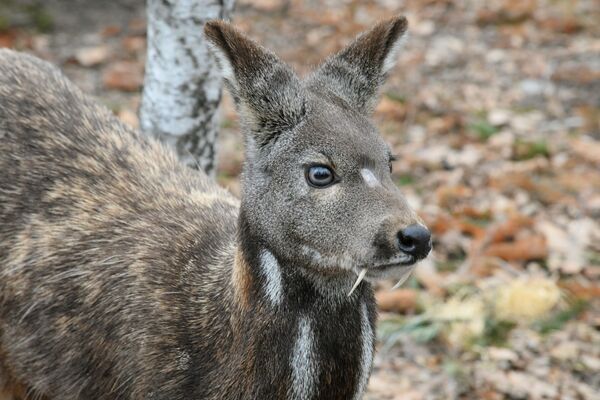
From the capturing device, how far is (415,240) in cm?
363

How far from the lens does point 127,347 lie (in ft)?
14.9

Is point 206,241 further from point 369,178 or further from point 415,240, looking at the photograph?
point 415,240

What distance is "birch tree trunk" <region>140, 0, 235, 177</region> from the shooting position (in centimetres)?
572

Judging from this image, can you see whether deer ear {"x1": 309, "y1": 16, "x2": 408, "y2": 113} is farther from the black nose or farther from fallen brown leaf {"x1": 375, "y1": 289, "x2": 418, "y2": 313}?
fallen brown leaf {"x1": 375, "y1": 289, "x2": 418, "y2": 313}

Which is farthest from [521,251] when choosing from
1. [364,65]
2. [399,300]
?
[364,65]

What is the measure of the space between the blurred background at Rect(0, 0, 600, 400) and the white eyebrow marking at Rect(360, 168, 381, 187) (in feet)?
7.61

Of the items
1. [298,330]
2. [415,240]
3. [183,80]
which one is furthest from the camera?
[183,80]

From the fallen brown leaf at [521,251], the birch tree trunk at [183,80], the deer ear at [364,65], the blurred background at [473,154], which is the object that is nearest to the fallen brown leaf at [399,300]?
the blurred background at [473,154]

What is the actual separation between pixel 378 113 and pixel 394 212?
592 cm

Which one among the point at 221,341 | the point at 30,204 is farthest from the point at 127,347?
the point at 30,204

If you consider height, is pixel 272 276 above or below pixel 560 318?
above

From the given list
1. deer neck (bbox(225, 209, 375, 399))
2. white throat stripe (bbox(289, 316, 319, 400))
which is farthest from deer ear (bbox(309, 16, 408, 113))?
white throat stripe (bbox(289, 316, 319, 400))

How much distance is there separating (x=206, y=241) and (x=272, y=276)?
68 cm

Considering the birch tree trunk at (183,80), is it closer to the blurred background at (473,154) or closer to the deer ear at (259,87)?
the deer ear at (259,87)
